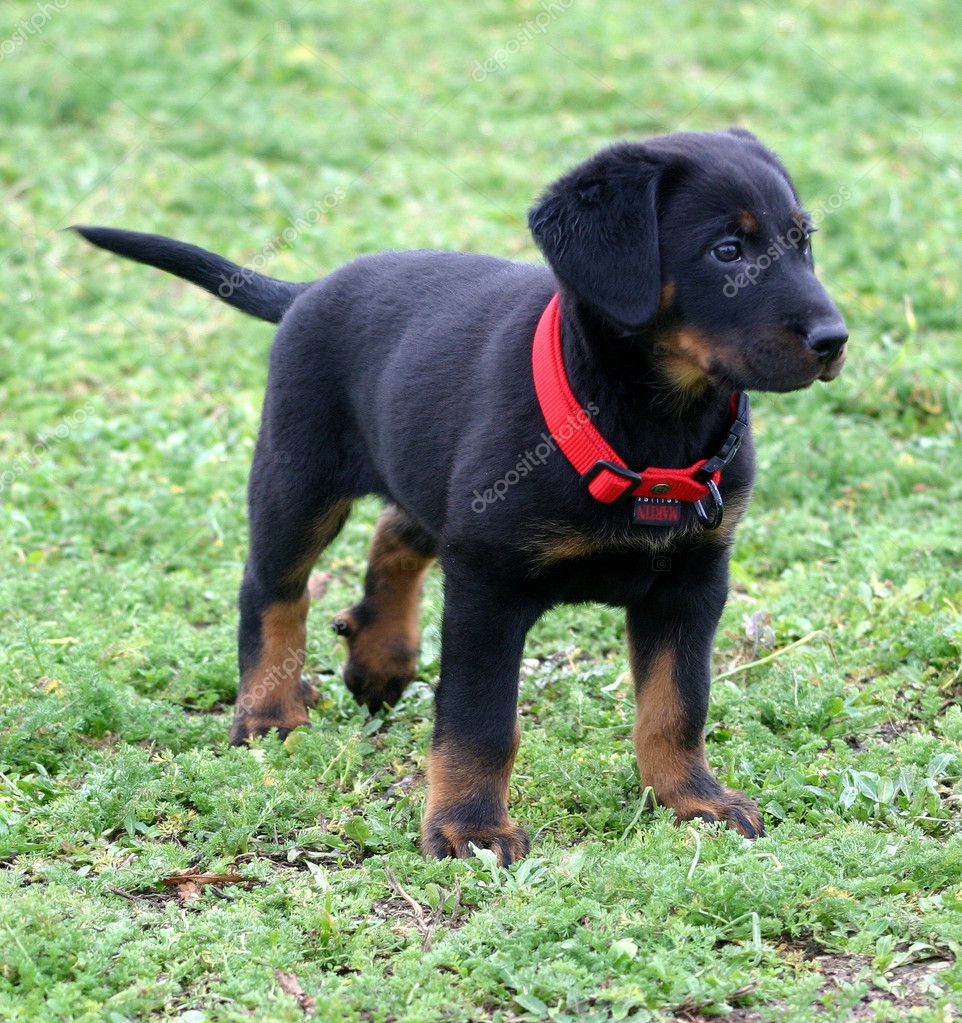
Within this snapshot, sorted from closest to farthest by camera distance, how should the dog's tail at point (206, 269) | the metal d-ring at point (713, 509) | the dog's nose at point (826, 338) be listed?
1. the dog's nose at point (826, 338)
2. the metal d-ring at point (713, 509)
3. the dog's tail at point (206, 269)

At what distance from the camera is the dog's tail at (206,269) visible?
443 cm

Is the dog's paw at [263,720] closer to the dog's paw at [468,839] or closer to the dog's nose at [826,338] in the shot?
the dog's paw at [468,839]

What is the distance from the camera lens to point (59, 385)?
689 centimetres

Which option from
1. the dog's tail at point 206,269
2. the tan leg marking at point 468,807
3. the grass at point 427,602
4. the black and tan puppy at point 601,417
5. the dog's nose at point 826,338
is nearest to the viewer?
the grass at point 427,602

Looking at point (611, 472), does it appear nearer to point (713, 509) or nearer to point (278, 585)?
point (713, 509)

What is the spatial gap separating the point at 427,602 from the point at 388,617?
2.61ft

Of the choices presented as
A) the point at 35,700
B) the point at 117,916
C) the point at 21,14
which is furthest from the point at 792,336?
the point at 21,14

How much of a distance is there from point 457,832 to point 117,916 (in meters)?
0.83

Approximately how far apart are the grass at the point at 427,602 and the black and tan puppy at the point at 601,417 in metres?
0.33

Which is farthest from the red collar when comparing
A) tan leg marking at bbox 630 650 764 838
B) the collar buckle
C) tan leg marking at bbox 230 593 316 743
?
tan leg marking at bbox 230 593 316 743

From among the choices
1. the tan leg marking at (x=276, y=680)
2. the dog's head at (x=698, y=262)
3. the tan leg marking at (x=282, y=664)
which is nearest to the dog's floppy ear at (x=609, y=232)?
the dog's head at (x=698, y=262)

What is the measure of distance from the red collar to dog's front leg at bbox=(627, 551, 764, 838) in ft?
0.82

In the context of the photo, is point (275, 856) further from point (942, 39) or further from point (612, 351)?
point (942, 39)

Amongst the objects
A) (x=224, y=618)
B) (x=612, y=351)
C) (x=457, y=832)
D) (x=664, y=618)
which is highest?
(x=612, y=351)
